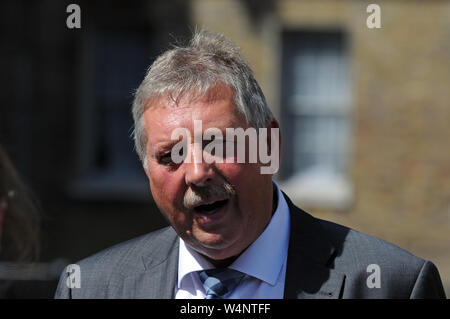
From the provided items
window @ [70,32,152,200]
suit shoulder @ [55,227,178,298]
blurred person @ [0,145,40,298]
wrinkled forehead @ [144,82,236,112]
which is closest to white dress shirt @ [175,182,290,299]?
suit shoulder @ [55,227,178,298]

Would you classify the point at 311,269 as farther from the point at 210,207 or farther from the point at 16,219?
the point at 16,219

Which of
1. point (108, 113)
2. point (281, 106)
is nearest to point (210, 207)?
point (281, 106)

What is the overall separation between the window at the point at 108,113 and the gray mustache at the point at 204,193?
28.7 ft

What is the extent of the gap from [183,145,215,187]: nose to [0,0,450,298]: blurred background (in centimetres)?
738

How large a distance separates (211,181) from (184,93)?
30 centimetres

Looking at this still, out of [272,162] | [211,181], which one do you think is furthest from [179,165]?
[272,162]

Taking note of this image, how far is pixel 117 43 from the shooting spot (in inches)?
454

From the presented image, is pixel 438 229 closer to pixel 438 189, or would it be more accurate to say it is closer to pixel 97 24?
pixel 438 189

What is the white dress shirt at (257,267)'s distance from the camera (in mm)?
2725

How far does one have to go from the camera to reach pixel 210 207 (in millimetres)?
2650

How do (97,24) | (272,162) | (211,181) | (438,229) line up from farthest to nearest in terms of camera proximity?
1. (97,24)
2. (438,229)
3. (272,162)
4. (211,181)

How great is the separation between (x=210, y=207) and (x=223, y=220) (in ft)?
0.23

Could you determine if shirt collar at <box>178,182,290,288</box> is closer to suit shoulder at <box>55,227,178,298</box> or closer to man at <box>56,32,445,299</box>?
man at <box>56,32,445,299</box>

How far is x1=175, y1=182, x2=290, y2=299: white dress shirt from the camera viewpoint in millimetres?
2725
